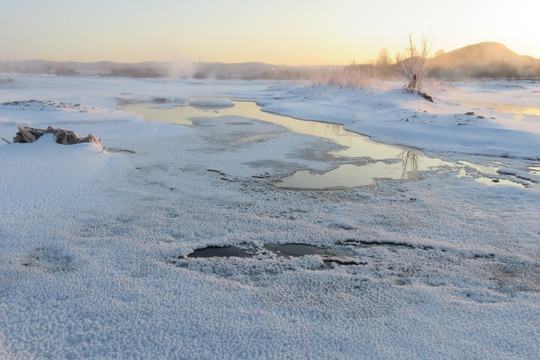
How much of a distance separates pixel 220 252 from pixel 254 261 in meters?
0.34

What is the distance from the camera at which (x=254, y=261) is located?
2.83 m

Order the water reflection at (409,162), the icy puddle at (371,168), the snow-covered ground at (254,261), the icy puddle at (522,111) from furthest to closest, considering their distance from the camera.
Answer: the icy puddle at (522,111) < the water reflection at (409,162) < the icy puddle at (371,168) < the snow-covered ground at (254,261)

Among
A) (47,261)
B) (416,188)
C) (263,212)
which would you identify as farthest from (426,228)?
(47,261)

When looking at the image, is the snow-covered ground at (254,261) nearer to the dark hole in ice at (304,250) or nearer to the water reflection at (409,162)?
the dark hole in ice at (304,250)

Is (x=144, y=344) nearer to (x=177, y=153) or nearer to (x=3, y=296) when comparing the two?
(x=3, y=296)

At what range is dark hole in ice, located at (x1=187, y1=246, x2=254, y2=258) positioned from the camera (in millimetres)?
2946

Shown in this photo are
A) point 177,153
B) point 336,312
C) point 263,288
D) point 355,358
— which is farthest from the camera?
point 177,153

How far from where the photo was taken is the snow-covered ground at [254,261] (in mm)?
1954

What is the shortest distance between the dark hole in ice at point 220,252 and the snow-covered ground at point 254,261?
0.06m

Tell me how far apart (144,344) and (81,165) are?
3.70 metres

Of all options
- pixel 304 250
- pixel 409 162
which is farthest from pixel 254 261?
pixel 409 162

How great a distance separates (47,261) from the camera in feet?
8.81

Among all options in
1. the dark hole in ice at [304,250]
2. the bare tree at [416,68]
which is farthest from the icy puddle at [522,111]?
the dark hole in ice at [304,250]

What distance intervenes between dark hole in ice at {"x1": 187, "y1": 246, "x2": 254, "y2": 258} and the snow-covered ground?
0.06 meters
